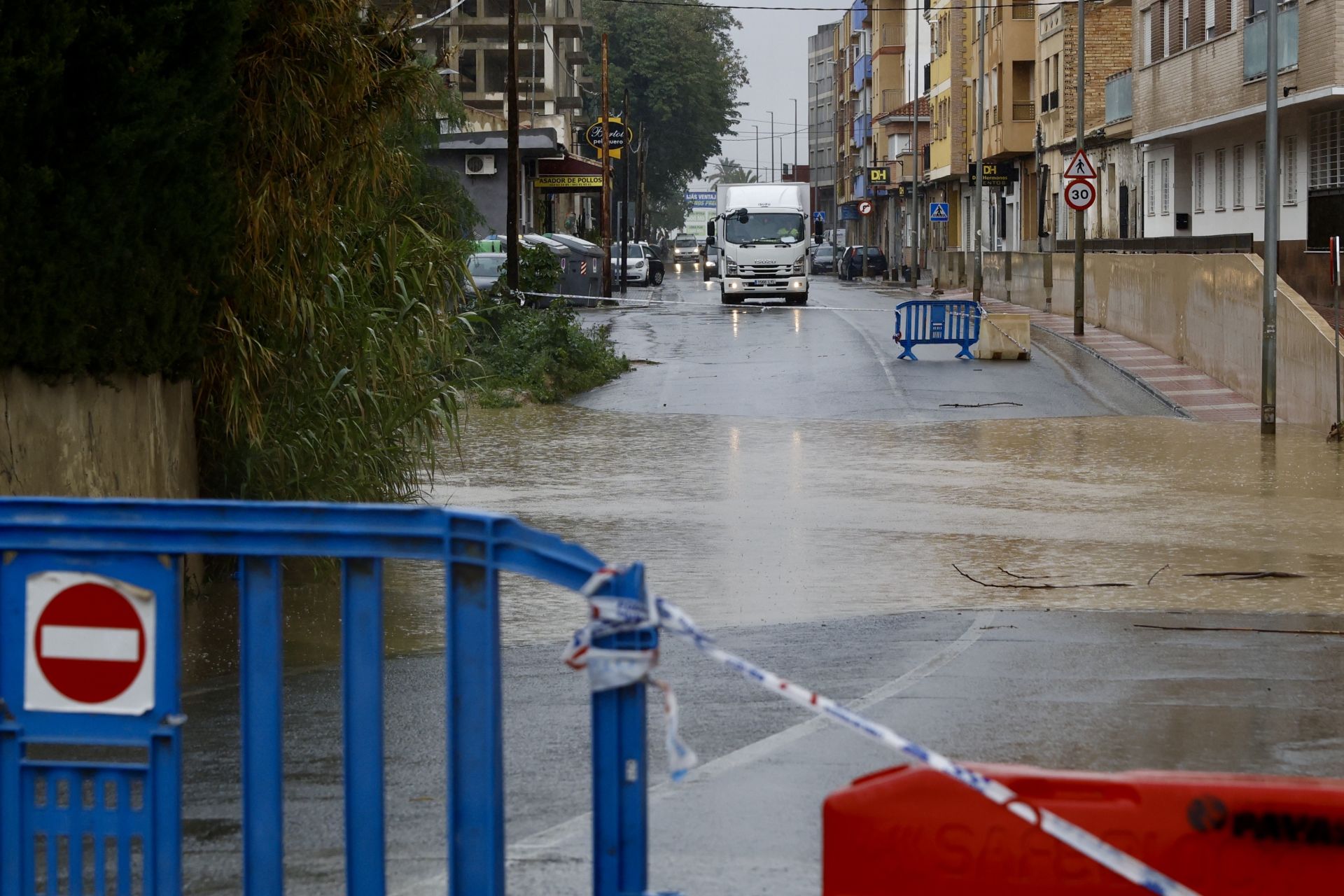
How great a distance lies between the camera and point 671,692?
11.7 ft

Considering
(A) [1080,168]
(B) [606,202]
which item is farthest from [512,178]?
(B) [606,202]

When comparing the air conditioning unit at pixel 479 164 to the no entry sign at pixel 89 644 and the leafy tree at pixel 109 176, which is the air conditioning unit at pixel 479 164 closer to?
the leafy tree at pixel 109 176

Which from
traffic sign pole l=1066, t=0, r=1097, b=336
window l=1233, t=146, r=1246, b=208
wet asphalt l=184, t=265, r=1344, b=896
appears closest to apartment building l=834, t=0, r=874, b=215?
window l=1233, t=146, r=1246, b=208

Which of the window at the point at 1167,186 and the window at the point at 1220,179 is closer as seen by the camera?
the window at the point at 1220,179

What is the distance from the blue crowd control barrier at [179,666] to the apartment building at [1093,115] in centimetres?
4591

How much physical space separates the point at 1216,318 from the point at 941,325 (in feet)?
19.1

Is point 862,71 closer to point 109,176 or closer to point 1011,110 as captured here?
point 1011,110

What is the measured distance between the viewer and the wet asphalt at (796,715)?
5457 mm

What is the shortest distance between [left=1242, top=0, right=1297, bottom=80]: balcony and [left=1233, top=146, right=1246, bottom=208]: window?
400 cm

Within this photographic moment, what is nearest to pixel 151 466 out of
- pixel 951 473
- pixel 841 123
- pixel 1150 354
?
pixel 951 473

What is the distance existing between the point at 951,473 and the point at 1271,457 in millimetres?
3327

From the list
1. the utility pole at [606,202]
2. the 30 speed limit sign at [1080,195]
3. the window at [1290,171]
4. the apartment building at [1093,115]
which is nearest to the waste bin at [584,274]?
the utility pole at [606,202]

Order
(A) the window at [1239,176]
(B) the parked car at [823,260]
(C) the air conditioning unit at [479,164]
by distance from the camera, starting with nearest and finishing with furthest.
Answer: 1. (A) the window at [1239,176]
2. (C) the air conditioning unit at [479,164]
3. (B) the parked car at [823,260]

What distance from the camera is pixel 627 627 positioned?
3561 mm
